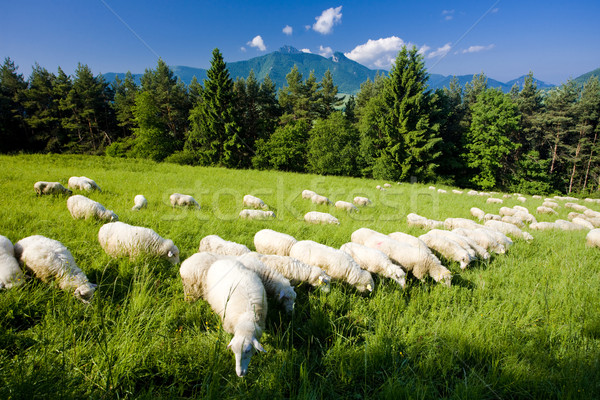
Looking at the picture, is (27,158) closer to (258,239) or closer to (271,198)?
(271,198)

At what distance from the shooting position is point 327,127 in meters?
28.3

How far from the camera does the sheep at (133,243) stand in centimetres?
396

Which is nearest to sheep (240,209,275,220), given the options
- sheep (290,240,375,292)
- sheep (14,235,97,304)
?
sheep (290,240,375,292)

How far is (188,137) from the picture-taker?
33.3 m

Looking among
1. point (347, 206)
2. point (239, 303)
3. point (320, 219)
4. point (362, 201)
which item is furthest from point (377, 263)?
point (362, 201)

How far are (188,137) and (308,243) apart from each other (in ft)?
113

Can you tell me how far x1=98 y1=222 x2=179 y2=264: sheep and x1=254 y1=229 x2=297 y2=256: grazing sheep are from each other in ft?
5.35

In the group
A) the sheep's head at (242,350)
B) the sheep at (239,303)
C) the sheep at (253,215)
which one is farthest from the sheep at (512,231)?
the sheep's head at (242,350)

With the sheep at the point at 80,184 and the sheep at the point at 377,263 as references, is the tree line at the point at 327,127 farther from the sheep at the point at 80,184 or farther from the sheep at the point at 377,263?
the sheep at the point at 377,263

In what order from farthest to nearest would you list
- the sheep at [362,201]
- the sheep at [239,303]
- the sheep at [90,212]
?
the sheep at [362,201] → the sheep at [90,212] → the sheep at [239,303]

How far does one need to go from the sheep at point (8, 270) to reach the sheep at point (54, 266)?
0.47 ft

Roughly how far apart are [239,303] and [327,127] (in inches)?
1093

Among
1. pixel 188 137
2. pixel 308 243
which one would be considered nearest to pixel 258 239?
pixel 308 243

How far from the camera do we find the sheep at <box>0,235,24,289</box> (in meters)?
2.76
